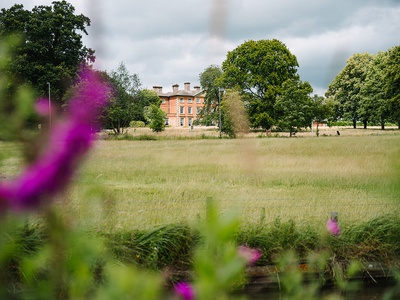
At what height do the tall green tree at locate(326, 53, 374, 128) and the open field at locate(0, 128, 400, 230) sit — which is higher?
the tall green tree at locate(326, 53, 374, 128)

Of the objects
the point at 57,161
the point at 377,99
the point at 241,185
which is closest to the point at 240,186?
the point at 241,185

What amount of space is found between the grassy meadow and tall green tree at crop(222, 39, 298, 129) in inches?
607

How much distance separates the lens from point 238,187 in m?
10.4

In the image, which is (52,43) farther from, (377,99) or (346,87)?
(377,99)

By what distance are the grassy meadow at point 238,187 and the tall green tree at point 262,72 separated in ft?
50.6

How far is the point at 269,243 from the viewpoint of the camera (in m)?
5.32

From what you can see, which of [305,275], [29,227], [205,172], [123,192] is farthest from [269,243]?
[205,172]

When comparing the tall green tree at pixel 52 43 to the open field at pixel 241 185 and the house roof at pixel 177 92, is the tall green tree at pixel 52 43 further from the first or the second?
the house roof at pixel 177 92

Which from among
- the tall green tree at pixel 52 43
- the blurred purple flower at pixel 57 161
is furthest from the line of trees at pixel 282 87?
the blurred purple flower at pixel 57 161

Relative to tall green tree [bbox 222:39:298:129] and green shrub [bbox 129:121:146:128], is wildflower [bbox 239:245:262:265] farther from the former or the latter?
green shrub [bbox 129:121:146:128]

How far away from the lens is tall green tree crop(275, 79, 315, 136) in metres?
35.3

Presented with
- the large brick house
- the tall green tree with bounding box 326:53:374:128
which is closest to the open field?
the tall green tree with bounding box 326:53:374:128

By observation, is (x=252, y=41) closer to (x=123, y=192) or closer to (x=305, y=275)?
(x=123, y=192)

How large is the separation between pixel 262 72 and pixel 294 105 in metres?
3.97
